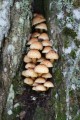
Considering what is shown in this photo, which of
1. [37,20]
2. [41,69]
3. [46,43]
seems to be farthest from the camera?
[37,20]

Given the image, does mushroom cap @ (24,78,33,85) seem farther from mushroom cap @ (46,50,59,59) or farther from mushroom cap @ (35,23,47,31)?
mushroom cap @ (35,23,47,31)

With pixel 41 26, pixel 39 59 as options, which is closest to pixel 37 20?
pixel 41 26

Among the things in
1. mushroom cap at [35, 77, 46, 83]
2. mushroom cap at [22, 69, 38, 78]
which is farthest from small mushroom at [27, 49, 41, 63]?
mushroom cap at [35, 77, 46, 83]

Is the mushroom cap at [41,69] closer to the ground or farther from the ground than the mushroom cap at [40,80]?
farther from the ground

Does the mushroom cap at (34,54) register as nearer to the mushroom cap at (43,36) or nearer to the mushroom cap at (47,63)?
the mushroom cap at (47,63)

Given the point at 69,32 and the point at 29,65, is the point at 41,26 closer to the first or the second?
the point at 69,32

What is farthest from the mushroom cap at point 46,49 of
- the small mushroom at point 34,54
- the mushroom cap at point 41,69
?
the mushroom cap at point 41,69

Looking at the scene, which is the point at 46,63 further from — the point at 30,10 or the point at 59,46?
the point at 30,10

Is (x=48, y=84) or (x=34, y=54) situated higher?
(x=34, y=54)
